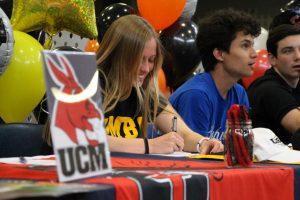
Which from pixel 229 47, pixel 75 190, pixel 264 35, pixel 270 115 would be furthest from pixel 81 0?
pixel 264 35

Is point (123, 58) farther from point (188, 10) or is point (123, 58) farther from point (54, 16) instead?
point (188, 10)

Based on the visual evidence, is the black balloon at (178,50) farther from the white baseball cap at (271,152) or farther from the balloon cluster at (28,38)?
the white baseball cap at (271,152)

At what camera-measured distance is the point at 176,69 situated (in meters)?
4.13

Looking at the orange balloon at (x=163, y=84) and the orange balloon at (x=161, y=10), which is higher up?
the orange balloon at (x=161, y=10)

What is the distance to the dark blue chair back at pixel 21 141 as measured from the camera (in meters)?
1.74

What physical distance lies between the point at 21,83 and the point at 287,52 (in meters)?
1.45

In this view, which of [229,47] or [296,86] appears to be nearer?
[229,47]

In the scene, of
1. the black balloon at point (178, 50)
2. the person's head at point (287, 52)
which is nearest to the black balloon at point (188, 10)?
the black balloon at point (178, 50)

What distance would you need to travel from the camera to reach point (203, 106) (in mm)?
2613

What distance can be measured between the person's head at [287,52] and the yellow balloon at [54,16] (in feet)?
3.34

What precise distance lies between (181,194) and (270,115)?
1.92 m

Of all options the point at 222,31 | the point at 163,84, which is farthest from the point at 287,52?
the point at 163,84

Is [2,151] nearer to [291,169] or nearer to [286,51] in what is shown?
[291,169]

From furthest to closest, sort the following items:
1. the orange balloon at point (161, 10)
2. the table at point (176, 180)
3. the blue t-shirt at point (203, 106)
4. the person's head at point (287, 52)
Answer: the orange balloon at point (161, 10) → the person's head at point (287, 52) → the blue t-shirt at point (203, 106) → the table at point (176, 180)
